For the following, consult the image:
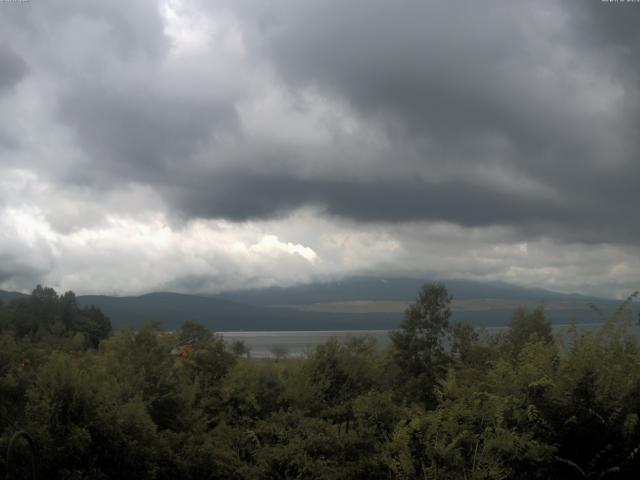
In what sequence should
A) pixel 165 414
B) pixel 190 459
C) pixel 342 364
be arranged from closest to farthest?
pixel 190 459 → pixel 165 414 → pixel 342 364

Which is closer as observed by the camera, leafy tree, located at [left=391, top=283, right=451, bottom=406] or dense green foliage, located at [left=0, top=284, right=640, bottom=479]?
dense green foliage, located at [left=0, top=284, right=640, bottom=479]

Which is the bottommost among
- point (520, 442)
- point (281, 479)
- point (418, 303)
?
point (281, 479)

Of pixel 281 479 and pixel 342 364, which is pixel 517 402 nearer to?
pixel 281 479

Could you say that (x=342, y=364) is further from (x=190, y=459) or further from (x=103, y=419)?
(x=103, y=419)

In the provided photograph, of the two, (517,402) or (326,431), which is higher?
(517,402)

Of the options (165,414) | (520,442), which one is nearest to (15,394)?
(165,414)

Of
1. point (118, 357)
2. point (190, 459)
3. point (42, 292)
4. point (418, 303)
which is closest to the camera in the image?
point (190, 459)

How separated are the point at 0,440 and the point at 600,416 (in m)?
7.21

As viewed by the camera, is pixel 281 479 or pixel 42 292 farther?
pixel 42 292

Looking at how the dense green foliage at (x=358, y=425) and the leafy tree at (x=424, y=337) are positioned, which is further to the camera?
the leafy tree at (x=424, y=337)

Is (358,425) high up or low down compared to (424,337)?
down

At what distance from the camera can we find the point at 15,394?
9.11m

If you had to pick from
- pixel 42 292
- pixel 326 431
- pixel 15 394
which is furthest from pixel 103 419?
pixel 42 292

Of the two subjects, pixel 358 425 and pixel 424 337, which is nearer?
pixel 358 425
